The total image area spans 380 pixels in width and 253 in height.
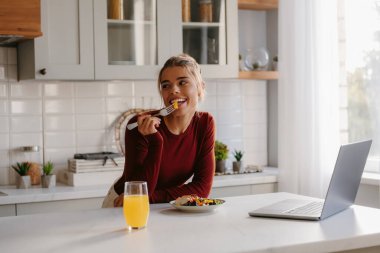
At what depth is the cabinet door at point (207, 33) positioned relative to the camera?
152 inches

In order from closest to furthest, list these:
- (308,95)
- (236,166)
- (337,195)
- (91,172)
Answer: (337,195), (91,172), (308,95), (236,166)

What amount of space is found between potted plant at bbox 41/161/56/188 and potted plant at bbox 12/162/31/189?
3.3 inches

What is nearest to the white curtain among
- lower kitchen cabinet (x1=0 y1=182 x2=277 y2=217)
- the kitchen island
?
the kitchen island

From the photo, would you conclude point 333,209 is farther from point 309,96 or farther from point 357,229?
point 309,96

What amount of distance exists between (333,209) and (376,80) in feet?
5.48

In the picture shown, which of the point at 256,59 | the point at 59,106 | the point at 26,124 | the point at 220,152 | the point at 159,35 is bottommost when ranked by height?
the point at 220,152

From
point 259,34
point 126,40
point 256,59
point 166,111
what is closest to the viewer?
point 166,111

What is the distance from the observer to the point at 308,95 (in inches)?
152

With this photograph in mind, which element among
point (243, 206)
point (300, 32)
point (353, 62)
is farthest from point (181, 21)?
point (243, 206)

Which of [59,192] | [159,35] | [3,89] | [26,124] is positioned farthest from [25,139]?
[159,35]

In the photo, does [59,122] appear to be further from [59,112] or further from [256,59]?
[256,59]

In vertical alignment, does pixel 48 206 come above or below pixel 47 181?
below

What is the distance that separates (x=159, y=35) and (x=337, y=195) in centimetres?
197

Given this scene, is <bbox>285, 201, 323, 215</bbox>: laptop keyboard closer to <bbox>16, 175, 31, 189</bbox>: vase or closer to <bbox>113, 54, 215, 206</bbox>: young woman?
<bbox>113, 54, 215, 206</bbox>: young woman
